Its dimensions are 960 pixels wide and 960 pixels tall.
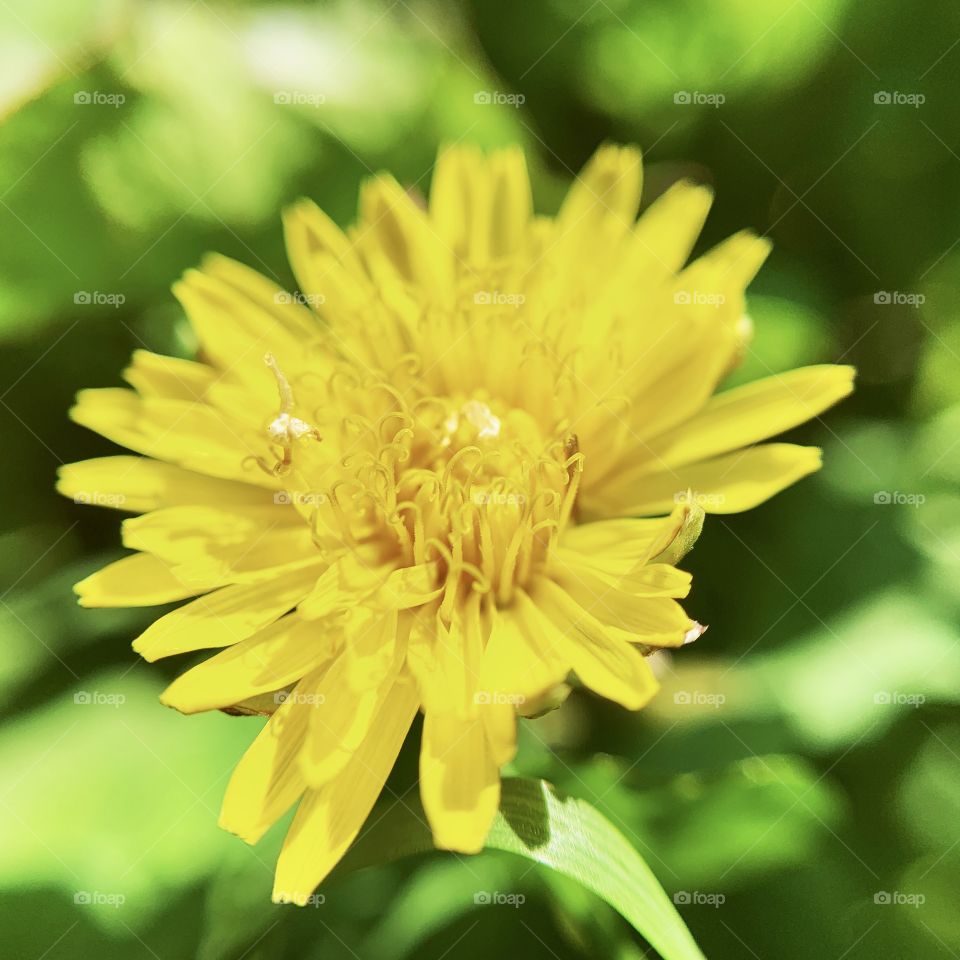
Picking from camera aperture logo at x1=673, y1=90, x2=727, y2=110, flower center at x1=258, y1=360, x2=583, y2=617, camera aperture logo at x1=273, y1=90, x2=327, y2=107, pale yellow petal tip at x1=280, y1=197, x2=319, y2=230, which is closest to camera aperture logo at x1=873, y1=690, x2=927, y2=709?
flower center at x1=258, y1=360, x2=583, y2=617

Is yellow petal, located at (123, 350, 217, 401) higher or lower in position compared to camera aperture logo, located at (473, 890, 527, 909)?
higher

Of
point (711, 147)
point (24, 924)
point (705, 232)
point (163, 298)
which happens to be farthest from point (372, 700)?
point (711, 147)

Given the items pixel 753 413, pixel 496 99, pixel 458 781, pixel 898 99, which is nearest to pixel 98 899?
pixel 458 781

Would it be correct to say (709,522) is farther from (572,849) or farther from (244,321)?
(244,321)

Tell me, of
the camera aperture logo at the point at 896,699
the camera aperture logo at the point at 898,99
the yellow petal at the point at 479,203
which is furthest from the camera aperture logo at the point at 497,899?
the camera aperture logo at the point at 898,99

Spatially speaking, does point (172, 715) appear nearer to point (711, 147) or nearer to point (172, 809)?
point (172, 809)

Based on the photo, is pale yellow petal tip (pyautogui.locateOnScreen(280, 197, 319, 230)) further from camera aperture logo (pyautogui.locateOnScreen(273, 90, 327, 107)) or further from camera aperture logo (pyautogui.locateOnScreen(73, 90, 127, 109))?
camera aperture logo (pyautogui.locateOnScreen(73, 90, 127, 109))
